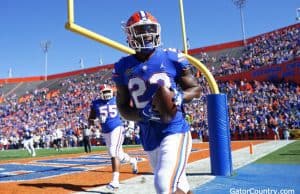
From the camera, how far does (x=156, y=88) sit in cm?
348

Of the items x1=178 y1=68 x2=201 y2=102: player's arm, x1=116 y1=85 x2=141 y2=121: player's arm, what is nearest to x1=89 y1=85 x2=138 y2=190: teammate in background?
x1=116 y1=85 x2=141 y2=121: player's arm

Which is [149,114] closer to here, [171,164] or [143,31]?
[171,164]

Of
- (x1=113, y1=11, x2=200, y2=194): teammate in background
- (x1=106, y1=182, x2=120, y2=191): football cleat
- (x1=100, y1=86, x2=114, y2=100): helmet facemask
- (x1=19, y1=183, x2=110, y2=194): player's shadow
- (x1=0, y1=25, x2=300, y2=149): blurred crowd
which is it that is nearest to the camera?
(x1=113, y1=11, x2=200, y2=194): teammate in background

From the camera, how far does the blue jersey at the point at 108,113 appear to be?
25.6 feet

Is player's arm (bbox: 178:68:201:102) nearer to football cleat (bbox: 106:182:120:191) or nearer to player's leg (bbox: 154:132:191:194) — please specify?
player's leg (bbox: 154:132:191:194)

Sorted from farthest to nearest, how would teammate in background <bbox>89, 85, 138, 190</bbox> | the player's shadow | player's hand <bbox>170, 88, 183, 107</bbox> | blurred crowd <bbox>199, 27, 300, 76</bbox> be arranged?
blurred crowd <bbox>199, 27, 300, 76</bbox> < teammate in background <bbox>89, 85, 138, 190</bbox> < the player's shadow < player's hand <bbox>170, 88, 183, 107</bbox>

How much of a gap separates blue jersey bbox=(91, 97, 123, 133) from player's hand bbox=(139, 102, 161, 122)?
13.8ft

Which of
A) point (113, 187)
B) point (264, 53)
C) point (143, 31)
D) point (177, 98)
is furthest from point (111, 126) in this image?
point (264, 53)

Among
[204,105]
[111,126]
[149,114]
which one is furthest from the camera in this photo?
[204,105]

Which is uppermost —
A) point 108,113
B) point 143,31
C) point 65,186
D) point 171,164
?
point 143,31

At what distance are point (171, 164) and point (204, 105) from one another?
27.0 meters

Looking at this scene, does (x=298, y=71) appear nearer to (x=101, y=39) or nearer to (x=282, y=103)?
(x=282, y=103)

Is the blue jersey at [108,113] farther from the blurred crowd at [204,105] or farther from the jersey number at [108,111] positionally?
the blurred crowd at [204,105]

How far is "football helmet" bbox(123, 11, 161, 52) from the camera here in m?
3.51
